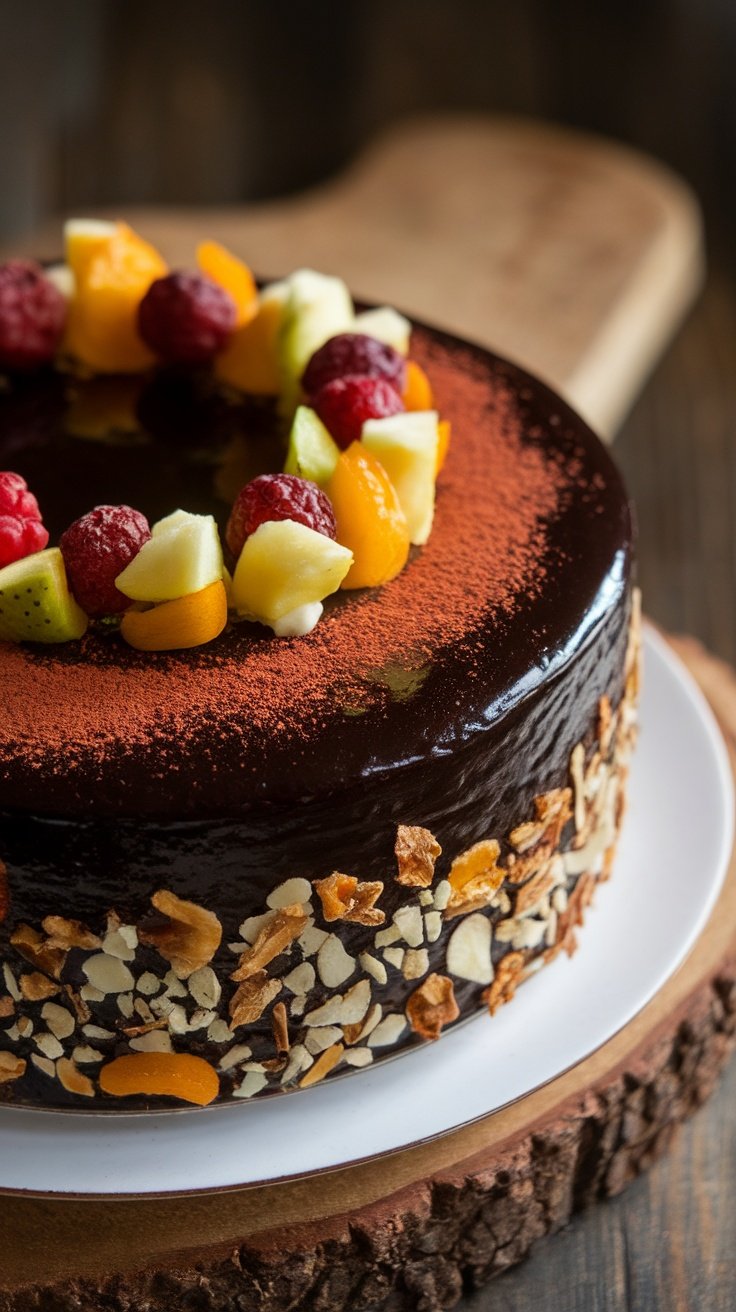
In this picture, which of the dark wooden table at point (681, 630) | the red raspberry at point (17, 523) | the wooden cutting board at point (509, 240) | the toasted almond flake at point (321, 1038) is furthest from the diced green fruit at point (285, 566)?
the wooden cutting board at point (509, 240)

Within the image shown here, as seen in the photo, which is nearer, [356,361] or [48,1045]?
[48,1045]

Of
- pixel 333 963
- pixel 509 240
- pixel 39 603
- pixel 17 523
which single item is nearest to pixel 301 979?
pixel 333 963

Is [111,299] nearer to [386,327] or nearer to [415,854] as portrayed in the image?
[386,327]

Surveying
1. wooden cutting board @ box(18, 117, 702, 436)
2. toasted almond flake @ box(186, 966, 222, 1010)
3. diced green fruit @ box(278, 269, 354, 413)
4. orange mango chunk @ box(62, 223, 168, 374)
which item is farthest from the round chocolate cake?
wooden cutting board @ box(18, 117, 702, 436)

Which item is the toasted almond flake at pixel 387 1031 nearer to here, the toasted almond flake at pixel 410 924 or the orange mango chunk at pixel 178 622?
the toasted almond flake at pixel 410 924

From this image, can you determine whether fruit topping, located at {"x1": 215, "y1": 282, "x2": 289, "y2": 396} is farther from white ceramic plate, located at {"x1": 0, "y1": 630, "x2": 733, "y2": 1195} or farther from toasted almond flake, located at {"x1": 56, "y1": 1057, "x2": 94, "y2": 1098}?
toasted almond flake, located at {"x1": 56, "y1": 1057, "x2": 94, "y2": 1098}

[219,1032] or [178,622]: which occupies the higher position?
[178,622]

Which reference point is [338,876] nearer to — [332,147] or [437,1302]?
[437,1302]
